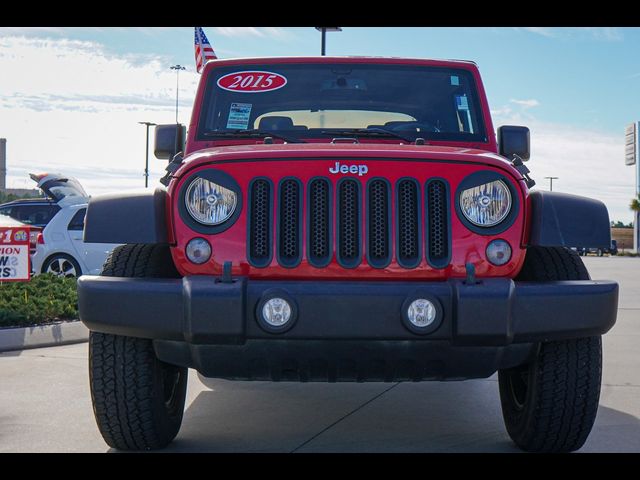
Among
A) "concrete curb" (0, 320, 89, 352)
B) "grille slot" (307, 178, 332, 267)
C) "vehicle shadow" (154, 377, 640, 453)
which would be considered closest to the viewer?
"grille slot" (307, 178, 332, 267)

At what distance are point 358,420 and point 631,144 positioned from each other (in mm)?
66743

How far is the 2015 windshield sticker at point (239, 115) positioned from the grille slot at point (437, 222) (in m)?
1.73

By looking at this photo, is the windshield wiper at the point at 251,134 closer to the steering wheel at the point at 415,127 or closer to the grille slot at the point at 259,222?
→ the steering wheel at the point at 415,127

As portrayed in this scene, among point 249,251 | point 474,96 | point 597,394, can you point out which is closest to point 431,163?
point 249,251

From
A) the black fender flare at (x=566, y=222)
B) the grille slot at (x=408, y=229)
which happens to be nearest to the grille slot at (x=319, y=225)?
the grille slot at (x=408, y=229)

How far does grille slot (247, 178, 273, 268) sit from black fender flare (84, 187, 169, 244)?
396 mm

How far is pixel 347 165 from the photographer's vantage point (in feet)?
12.4

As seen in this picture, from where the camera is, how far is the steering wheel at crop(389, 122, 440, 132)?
16.6ft

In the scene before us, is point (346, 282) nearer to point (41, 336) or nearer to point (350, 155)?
point (350, 155)

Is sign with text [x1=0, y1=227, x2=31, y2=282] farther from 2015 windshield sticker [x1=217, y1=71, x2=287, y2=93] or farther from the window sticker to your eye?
the window sticker

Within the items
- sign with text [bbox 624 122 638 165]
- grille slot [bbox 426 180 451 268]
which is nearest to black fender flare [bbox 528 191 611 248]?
grille slot [bbox 426 180 451 268]

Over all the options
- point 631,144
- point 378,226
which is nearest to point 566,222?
point 378,226

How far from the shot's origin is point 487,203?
→ 3.82 meters
